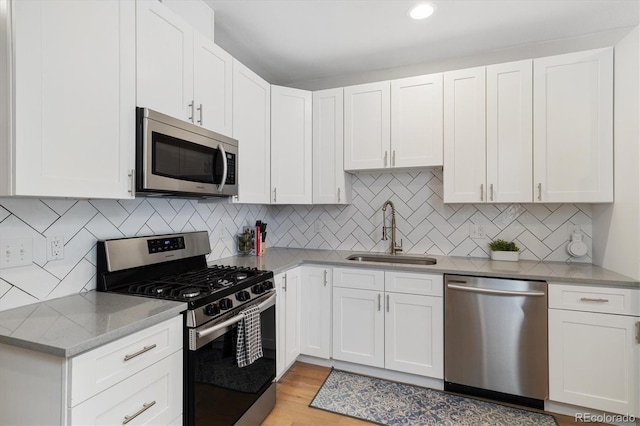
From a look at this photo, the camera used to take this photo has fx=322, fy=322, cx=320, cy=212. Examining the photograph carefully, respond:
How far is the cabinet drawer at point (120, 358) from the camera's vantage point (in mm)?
1024

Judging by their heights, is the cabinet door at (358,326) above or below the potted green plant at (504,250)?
below

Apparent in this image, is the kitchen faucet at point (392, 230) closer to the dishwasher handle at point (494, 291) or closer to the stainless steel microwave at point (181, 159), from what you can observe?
the dishwasher handle at point (494, 291)

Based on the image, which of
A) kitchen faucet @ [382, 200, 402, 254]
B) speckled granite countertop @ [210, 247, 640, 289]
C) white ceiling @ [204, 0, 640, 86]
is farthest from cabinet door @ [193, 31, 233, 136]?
kitchen faucet @ [382, 200, 402, 254]

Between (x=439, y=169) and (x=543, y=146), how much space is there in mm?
764

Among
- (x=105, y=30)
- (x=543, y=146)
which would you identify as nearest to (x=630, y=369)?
(x=543, y=146)

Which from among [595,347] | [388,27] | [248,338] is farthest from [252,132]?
[595,347]

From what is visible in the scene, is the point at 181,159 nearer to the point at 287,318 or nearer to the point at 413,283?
the point at 287,318

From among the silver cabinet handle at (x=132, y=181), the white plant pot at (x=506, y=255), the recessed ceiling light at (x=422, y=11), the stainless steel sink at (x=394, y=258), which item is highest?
the recessed ceiling light at (x=422, y=11)

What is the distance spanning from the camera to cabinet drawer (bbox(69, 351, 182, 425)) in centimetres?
106

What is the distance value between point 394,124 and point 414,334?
1.67 meters

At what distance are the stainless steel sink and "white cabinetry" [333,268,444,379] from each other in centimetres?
37

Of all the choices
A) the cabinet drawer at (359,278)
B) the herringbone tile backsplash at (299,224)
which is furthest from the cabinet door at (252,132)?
the cabinet drawer at (359,278)

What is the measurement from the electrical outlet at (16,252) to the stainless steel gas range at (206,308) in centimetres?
29

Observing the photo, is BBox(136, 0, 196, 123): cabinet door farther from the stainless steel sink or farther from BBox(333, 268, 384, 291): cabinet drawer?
the stainless steel sink
